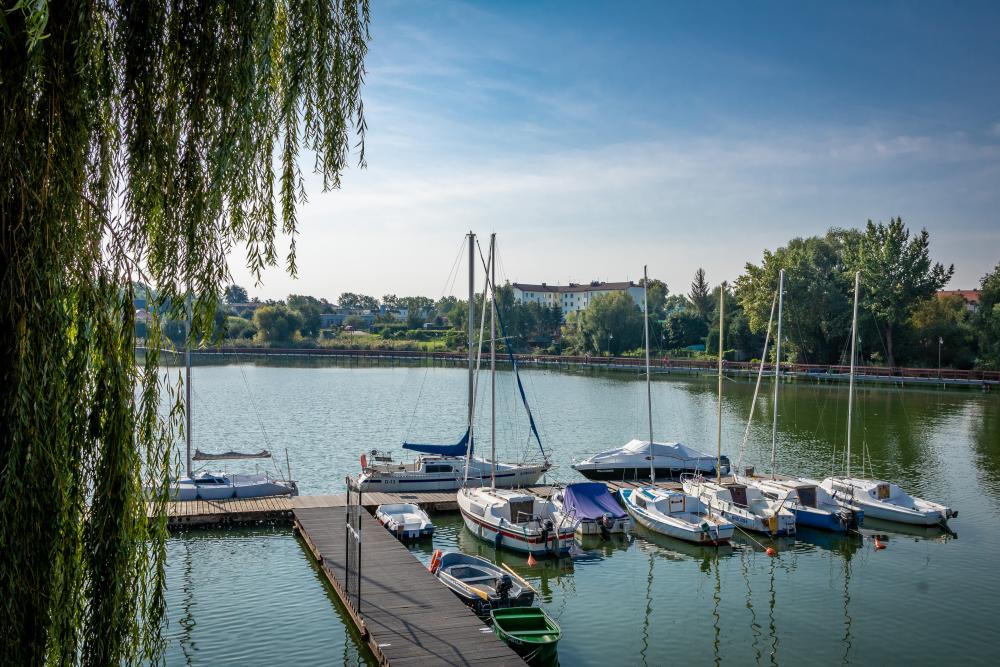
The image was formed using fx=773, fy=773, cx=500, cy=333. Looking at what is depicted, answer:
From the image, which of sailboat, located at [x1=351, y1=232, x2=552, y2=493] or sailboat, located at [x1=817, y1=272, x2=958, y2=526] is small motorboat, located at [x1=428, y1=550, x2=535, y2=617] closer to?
sailboat, located at [x1=351, y1=232, x2=552, y2=493]

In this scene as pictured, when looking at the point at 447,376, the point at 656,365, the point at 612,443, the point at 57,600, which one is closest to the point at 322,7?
the point at 57,600

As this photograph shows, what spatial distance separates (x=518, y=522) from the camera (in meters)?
26.8

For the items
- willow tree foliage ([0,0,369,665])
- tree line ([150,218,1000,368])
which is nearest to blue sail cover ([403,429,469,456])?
willow tree foliage ([0,0,369,665])

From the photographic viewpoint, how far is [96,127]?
7.27 meters

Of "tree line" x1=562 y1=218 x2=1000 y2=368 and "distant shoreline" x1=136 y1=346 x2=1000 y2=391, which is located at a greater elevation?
"tree line" x1=562 y1=218 x2=1000 y2=368

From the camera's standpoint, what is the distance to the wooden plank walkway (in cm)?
1611

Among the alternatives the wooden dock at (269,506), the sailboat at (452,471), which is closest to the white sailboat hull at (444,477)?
the sailboat at (452,471)

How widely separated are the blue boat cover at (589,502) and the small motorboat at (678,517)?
5.82ft

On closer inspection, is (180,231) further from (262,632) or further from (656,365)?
(656,365)

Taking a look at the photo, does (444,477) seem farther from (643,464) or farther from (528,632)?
(528,632)

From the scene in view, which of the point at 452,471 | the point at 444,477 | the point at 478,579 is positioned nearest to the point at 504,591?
the point at 478,579

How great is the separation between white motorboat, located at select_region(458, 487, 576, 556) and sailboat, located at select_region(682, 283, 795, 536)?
22.3 ft

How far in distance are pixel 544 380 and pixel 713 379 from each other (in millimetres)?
22012

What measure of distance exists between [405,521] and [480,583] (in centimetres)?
712
